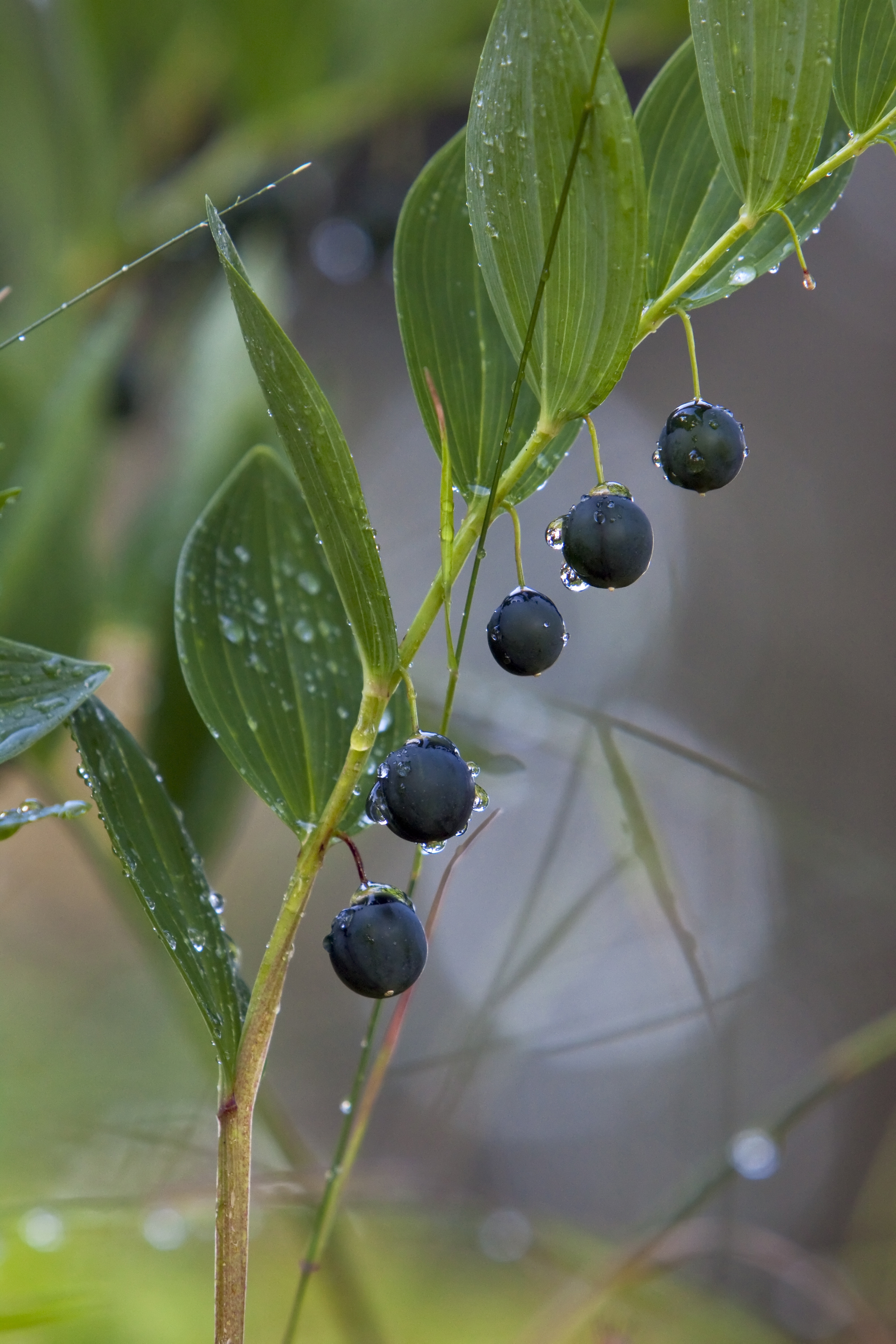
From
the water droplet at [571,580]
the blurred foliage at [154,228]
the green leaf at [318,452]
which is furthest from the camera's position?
the blurred foliage at [154,228]

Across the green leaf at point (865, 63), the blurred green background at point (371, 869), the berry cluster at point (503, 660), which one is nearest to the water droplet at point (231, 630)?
the berry cluster at point (503, 660)

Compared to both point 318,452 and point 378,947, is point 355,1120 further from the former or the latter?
point 318,452

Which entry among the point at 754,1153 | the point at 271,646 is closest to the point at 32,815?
the point at 271,646

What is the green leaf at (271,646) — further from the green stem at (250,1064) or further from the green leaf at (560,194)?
the green leaf at (560,194)

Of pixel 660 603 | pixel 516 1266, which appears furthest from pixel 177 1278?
pixel 660 603

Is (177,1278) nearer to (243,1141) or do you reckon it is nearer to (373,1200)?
(373,1200)

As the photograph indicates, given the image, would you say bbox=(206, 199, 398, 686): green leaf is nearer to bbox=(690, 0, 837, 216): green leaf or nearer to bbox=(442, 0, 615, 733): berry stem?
bbox=(442, 0, 615, 733): berry stem
